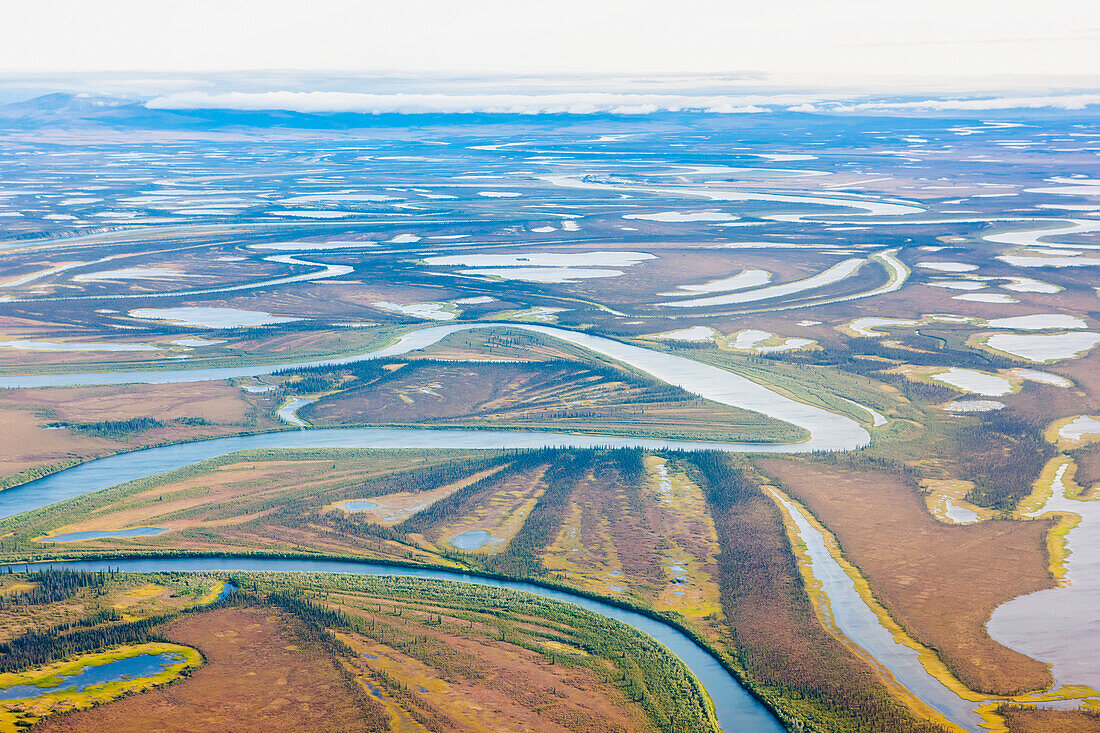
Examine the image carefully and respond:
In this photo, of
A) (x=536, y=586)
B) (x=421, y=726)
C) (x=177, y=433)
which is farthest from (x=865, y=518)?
(x=177, y=433)

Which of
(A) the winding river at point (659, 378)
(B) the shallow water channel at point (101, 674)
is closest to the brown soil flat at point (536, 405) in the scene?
(A) the winding river at point (659, 378)

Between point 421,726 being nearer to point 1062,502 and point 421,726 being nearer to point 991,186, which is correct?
point 1062,502

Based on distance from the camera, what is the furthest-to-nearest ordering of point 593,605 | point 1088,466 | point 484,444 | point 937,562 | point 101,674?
point 484,444, point 1088,466, point 937,562, point 593,605, point 101,674

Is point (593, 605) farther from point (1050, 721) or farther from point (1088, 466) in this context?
point (1088, 466)

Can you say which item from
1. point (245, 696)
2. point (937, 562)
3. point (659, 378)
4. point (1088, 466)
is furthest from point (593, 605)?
point (659, 378)

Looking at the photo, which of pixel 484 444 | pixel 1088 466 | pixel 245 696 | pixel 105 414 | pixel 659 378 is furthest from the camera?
pixel 659 378

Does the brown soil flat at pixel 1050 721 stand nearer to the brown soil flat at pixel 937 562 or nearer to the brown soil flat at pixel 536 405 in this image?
the brown soil flat at pixel 937 562

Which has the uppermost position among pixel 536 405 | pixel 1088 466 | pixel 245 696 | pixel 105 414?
pixel 1088 466

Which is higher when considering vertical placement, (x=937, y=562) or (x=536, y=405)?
(x=937, y=562)

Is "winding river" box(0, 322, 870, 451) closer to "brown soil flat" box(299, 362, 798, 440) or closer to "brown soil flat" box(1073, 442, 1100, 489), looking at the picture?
"brown soil flat" box(299, 362, 798, 440)
